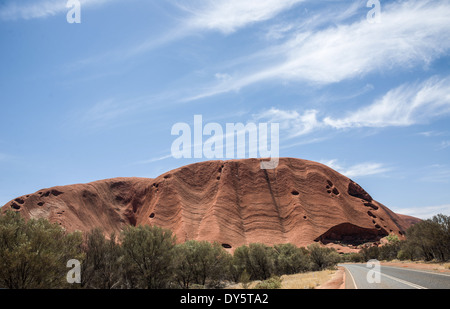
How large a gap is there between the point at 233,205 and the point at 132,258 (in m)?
70.0

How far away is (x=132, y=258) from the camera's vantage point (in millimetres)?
22125

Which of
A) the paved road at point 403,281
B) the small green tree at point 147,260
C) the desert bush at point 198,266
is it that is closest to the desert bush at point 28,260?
the small green tree at point 147,260

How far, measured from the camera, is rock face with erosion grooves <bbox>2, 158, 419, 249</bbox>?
8144 centimetres

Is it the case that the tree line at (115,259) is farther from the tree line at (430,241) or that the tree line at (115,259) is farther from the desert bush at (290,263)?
the tree line at (430,241)

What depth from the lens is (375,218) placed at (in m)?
95.4

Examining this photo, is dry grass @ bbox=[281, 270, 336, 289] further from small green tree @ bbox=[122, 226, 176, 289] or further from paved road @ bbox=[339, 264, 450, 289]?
small green tree @ bbox=[122, 226, 176, 289]

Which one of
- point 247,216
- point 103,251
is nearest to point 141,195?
point 247,216

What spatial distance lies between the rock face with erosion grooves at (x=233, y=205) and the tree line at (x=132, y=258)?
40.5 m

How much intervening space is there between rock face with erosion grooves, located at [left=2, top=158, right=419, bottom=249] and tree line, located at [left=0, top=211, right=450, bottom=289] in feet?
133

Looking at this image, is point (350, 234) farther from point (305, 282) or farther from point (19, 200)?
point (19, 200)

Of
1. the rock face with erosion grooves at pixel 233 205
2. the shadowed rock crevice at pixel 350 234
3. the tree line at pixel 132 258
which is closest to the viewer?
the tree line at pixel 132 258

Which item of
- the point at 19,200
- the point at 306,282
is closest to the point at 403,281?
the point at 306,282

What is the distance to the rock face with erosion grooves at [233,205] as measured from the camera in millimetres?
81438
